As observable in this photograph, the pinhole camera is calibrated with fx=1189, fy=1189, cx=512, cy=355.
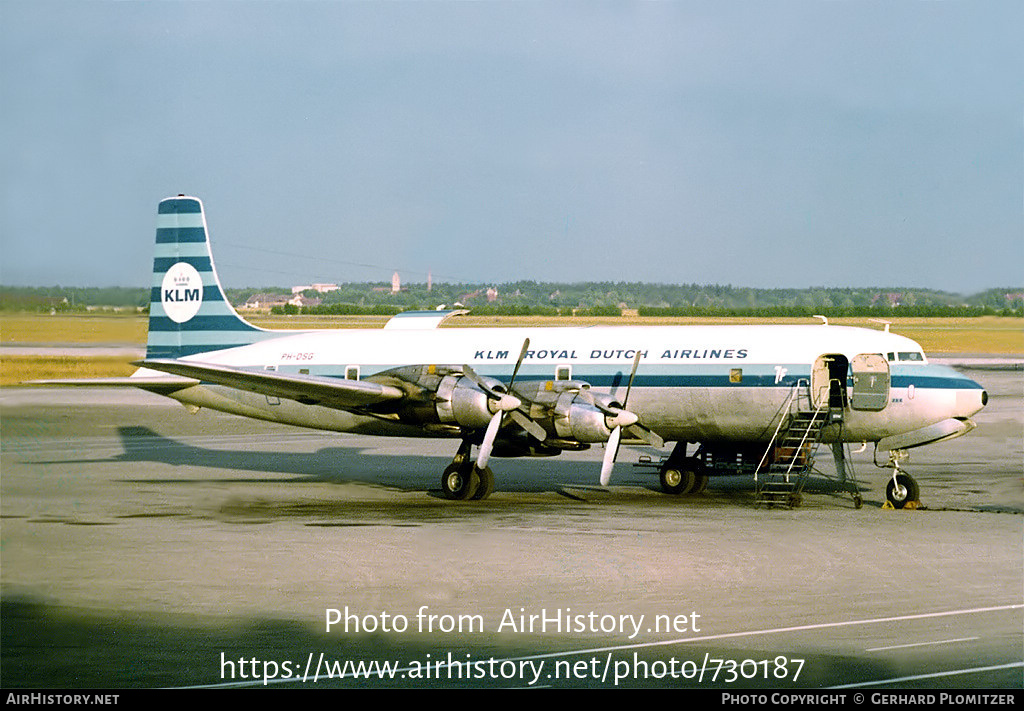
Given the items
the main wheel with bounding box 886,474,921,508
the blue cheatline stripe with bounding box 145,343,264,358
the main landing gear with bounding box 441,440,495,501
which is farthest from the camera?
the blue cheatline stripe with bounding box 145,343,264,358

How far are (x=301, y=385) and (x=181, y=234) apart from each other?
7808mm

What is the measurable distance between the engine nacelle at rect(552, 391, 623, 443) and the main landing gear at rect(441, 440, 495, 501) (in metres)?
1.96

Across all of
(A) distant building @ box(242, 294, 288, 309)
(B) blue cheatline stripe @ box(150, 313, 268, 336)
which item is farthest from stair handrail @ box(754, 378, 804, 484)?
(A) distant building @ box(242, 294, 288, 309)

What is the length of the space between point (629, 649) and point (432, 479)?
15.2 meters

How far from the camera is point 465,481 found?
24.0 m

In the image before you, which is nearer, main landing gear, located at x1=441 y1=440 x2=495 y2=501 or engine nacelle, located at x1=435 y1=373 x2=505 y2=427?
engine nacelle, located at x1=435 y1=373 x2=505 y2=427

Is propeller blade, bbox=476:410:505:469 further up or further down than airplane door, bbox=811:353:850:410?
further down

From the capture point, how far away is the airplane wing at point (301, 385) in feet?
76.1

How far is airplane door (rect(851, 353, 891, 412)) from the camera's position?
23.2 m

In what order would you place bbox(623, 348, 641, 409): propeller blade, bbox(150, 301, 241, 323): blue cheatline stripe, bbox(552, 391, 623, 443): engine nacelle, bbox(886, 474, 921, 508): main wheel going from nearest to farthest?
bbox(552, 391, 623, 443): engine nacelle → bbox(886, 474, 921, 508): main wheel → bbox(623, 348, 641, 409): propeller blade → bbox(150, 301, 241, 323): blue cheatline stripe

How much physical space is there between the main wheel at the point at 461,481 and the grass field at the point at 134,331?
753 centimetres

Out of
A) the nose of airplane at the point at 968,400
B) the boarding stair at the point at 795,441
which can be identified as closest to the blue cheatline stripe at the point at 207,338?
the boarding stair at the point at 795,441

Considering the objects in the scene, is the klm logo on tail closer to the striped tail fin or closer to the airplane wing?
the striped tail fin

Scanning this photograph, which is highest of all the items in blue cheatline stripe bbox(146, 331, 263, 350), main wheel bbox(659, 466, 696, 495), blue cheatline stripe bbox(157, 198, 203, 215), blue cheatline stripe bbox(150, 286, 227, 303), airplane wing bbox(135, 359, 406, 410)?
blue cheatline stripe bbox(157, 198, 203, 215)
